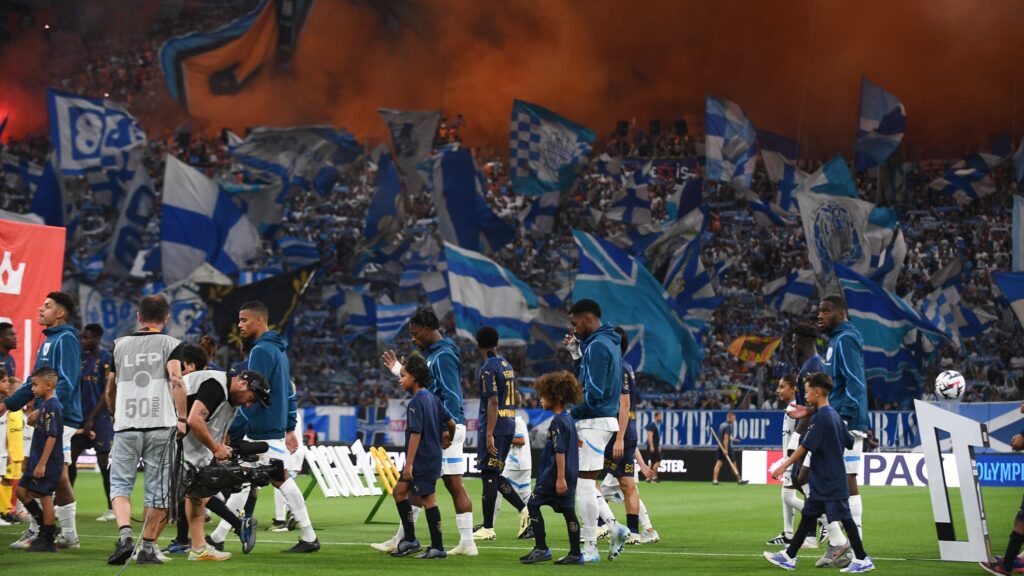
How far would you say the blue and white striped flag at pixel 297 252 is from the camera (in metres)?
48.8

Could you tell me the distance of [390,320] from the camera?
41969mm

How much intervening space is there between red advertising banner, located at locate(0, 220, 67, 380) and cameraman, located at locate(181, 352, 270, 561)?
4.71 meters

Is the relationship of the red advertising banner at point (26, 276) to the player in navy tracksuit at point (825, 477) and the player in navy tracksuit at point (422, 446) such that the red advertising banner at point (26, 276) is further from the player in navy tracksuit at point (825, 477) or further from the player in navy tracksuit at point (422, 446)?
the player in navy tracksuit at point (825, 477)

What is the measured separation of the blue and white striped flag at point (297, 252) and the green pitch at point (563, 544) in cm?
2296

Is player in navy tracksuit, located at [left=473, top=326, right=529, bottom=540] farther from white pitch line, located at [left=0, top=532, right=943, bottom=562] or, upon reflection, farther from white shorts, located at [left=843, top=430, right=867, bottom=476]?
white shorts, located at [left=843, top=430, right=867, bottom=476]

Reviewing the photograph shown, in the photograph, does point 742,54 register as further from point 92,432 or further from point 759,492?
point 92,432

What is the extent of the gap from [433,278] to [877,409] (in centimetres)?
1433

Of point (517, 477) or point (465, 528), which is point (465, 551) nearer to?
point (465, 528)

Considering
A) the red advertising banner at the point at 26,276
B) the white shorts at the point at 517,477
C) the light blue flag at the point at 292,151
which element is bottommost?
the white shorts at the point at 517,477

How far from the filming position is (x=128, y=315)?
4466 cm

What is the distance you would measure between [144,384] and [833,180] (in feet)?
108

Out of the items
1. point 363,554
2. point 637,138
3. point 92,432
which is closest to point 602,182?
point 637,138

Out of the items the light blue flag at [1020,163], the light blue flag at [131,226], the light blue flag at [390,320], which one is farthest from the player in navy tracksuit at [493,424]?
the light blue flag at [1020,163]

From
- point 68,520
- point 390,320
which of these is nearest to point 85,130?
point 390,320
